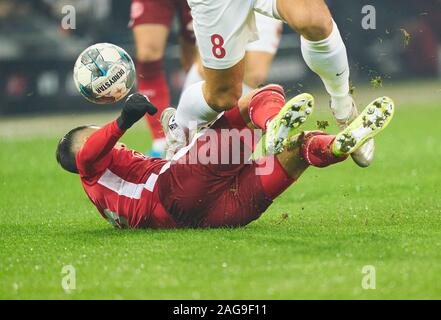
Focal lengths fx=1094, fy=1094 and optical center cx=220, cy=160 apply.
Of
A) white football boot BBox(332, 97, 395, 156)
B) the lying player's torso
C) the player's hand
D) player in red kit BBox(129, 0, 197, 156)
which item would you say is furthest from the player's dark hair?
player in red kit BBox(129, 0, 197, 156)

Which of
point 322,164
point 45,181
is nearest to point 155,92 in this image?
point 45,181

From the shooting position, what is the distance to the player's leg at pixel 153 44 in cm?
912

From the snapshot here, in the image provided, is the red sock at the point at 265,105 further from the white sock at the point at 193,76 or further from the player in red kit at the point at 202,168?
the white sock at the point at 193,76

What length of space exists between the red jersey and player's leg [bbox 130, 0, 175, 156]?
2.67m

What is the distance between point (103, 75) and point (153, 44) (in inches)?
99.9

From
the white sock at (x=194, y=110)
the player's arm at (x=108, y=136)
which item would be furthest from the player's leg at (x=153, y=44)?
the player's arm at (x=108, y=136)

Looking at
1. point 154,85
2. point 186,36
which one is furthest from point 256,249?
point 186,36

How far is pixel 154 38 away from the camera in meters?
9.12

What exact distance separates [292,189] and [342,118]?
2.38m

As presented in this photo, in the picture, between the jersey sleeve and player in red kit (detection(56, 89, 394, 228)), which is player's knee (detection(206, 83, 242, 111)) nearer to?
player in red kit (detection(56, 89, 394, 228))

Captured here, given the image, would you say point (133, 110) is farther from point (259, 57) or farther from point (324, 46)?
point (259, 57)

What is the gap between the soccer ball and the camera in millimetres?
6660

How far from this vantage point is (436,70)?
19141mm

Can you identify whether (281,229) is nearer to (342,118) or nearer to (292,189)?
(342,118)
